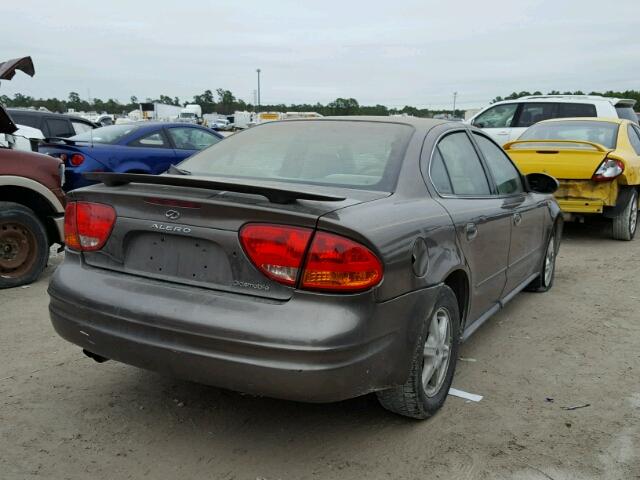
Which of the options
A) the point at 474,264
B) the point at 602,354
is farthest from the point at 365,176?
the point at 602,354

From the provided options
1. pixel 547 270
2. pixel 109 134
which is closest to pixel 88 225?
pixel 547 270

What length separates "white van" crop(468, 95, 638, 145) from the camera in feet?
36.2

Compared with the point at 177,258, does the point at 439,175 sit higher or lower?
higher

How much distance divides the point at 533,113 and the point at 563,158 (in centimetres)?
423

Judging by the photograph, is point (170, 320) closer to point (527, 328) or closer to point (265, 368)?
point (265, 368)

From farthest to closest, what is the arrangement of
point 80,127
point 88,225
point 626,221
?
point 80,127, point 626,221, point 88,225

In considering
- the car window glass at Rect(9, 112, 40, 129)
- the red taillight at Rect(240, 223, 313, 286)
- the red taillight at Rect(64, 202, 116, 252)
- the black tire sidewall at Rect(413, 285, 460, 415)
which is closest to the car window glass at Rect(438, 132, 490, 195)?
the black tire sidewall at Rect(413, 285, 460, 415)

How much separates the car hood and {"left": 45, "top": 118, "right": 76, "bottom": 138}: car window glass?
5907 mm

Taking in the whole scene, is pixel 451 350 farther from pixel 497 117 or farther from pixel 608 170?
pixel 497 117

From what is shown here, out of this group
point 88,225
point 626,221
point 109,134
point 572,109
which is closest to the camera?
point 88,225

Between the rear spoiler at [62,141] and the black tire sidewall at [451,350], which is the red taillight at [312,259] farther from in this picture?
the rear spoiler at [62,141]

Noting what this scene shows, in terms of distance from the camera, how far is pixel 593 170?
7289 millimetres

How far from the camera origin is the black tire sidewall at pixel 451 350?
2807mm

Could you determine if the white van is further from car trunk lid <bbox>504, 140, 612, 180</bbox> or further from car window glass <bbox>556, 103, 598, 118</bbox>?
car trunk lid <bbox>504, 140, 612, 180</bbox>
